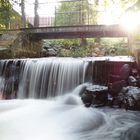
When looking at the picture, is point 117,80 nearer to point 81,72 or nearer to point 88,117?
point 81,72

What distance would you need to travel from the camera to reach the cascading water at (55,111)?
25.0ft

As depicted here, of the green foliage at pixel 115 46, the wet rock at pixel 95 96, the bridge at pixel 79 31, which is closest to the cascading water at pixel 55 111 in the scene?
the wet rock at pixel 95 96

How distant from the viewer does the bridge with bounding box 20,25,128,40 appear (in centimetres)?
1548

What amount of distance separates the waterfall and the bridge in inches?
133

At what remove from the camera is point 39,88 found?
1233cm

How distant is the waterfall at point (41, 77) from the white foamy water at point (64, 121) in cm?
92

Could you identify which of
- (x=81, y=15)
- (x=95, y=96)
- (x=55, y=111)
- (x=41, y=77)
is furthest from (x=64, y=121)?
(x=81, y=15)

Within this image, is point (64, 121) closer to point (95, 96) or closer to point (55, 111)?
point (55, 111)

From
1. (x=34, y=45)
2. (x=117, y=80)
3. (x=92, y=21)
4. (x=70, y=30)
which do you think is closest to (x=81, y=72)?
(x=117, y=80)

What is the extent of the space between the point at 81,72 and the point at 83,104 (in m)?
2.18

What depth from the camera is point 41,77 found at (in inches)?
500

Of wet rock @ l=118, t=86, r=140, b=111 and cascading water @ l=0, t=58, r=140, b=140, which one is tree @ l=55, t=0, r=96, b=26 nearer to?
cascading water @ l=0, t=58, r=140, b=140

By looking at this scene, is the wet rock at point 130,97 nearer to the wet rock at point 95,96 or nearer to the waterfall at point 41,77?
the wet rock at point 95,96

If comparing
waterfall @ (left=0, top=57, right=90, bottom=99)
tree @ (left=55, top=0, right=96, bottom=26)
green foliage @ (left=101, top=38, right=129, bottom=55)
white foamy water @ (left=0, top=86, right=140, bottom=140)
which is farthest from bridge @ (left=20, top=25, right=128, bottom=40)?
green foliage @ (left=101, top=38, right=129, bottom=55)
